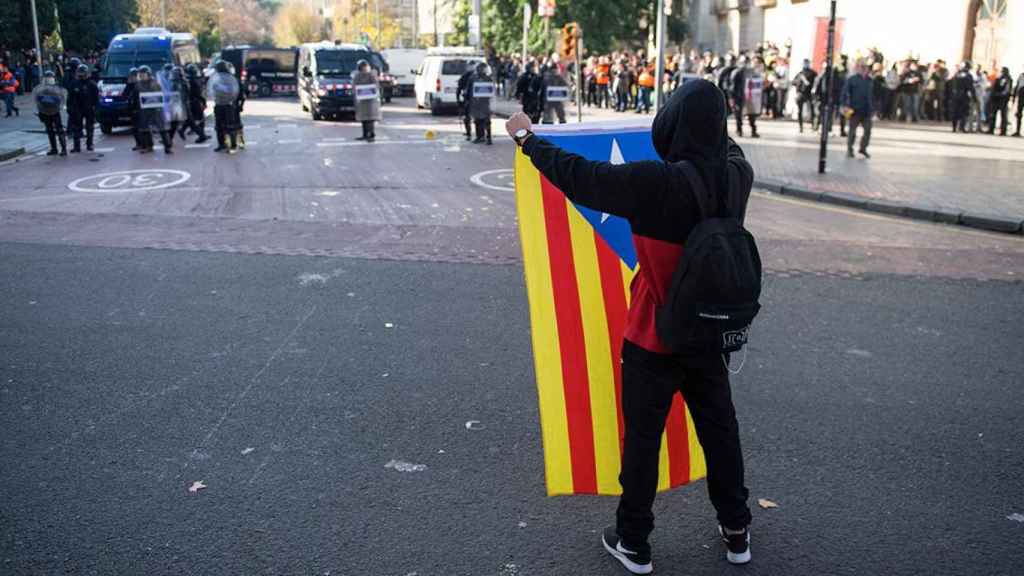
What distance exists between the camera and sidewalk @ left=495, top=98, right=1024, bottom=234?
11820mm

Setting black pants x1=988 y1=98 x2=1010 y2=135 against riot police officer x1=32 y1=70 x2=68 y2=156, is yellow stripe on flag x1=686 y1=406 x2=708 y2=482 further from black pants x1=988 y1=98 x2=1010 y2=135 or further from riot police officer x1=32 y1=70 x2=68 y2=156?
black pants x1=988 y1=98 x2=1010 y2=135

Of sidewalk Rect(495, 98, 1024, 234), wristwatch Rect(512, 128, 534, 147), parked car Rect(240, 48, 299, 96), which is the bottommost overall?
sidewalk Rect(495, 98, 1024, 234)

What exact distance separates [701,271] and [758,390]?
251cm

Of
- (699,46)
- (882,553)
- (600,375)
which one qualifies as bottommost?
(882,553)

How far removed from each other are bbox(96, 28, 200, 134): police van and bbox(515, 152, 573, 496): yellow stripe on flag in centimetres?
2115

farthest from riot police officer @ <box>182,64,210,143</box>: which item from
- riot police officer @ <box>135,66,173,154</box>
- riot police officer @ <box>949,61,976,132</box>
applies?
riot police officer @ <box>949,61,976,132</box>

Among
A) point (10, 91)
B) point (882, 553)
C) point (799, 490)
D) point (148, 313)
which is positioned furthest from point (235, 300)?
point (10, 91)

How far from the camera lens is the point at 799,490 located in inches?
166

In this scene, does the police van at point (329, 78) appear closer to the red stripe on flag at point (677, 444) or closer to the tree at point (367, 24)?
the red stripe on flag at point (677, 444)

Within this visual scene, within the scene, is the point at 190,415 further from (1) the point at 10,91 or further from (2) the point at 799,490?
(1) the point at 10,91

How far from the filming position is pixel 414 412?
5.12 m

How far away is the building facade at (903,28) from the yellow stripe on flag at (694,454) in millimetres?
14829

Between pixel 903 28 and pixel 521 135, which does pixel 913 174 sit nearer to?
pixel 521 135

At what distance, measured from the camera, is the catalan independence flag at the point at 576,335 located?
383cm
